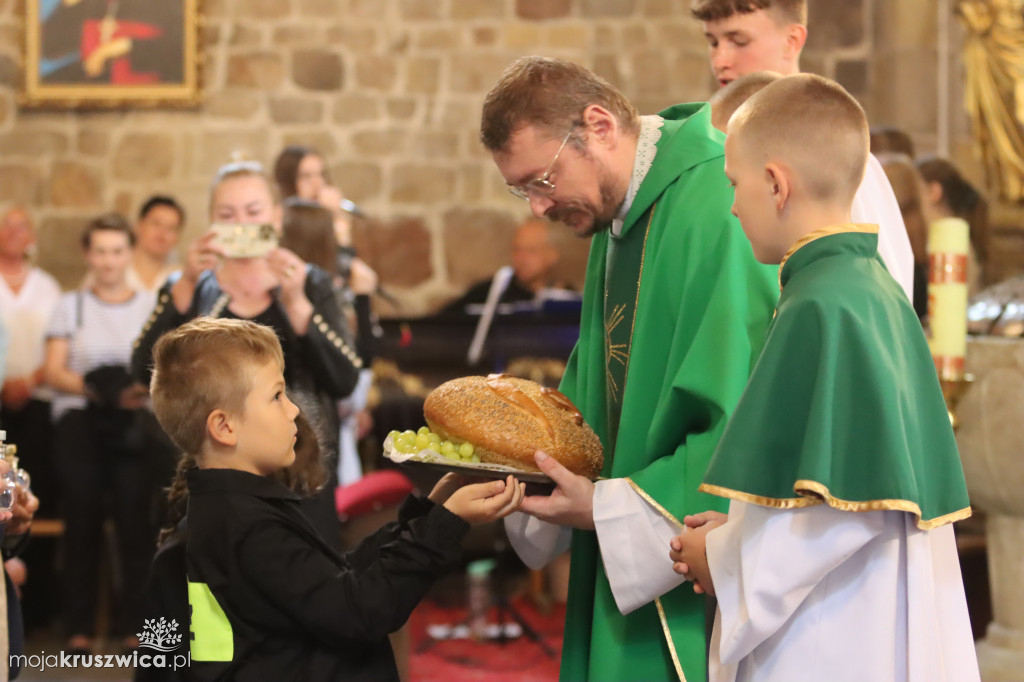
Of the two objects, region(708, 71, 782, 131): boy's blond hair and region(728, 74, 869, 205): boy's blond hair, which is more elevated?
region(708, 71, 782, 131): boy's blond hair

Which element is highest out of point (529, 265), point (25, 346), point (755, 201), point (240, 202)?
point (755, 201)

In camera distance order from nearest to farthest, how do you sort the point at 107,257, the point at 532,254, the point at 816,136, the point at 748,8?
the point at 816,136, the point at 748,8, the point at 107,257, the point at 532,254

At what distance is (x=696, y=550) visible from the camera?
194 cm

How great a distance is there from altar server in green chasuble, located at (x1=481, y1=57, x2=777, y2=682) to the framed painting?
6895mm

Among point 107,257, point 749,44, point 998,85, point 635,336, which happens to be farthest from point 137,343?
point 998,85

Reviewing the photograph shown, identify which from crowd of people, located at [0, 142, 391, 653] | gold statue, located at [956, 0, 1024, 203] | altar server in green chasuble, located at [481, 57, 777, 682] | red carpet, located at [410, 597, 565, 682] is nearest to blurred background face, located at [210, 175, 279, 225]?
crowd of people, located at [0, 142, 391, 653]

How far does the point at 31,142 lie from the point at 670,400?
789 centimetres

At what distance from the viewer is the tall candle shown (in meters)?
3.40

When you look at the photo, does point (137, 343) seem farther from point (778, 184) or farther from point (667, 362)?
point (778, 184)

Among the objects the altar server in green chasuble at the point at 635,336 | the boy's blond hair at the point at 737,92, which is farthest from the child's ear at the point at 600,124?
the boy's blond hair at the point at 737,92

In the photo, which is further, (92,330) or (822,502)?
(92,330)

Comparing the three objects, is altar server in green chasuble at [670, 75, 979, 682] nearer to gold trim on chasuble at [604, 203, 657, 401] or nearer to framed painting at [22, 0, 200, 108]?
gold trim on chasuble at [604, 203, 657, 401]

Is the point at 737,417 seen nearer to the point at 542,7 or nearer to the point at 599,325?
the point at 599,325

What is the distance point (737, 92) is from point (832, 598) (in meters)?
1.60
